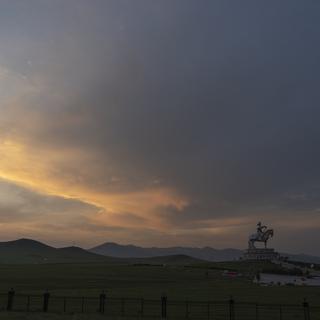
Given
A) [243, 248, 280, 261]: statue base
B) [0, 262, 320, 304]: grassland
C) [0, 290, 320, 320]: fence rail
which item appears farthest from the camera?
[243, 248, 280, 261]: statue base

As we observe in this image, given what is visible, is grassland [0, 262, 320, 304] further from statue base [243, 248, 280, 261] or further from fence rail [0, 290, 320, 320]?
statue base [243, 248, 280, 261]

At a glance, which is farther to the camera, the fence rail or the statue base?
the statue base

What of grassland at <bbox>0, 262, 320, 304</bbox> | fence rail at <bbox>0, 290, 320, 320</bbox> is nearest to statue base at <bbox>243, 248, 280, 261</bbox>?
grassland at <bbox>0, 262, 320, 304</bbox>

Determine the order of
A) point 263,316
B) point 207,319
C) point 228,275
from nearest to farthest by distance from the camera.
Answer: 1. point 207,319
2. point 263,316
3. point 228,275

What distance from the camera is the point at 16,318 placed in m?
36.7

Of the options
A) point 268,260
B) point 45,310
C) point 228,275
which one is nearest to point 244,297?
point 45,310

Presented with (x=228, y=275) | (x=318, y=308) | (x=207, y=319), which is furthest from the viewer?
(x=228, y=275)

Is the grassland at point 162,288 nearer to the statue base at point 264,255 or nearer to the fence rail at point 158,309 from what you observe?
the fence rail at point 158,309

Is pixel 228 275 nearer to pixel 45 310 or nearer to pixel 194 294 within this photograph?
pixel 194 294

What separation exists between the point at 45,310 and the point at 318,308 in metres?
27.5

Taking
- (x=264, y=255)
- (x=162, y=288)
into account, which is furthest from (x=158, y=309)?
(x=264, y=255)

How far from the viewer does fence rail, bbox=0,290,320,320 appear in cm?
4219

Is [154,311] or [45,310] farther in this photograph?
[154,311]

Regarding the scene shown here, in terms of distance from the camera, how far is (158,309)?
1901 inches
